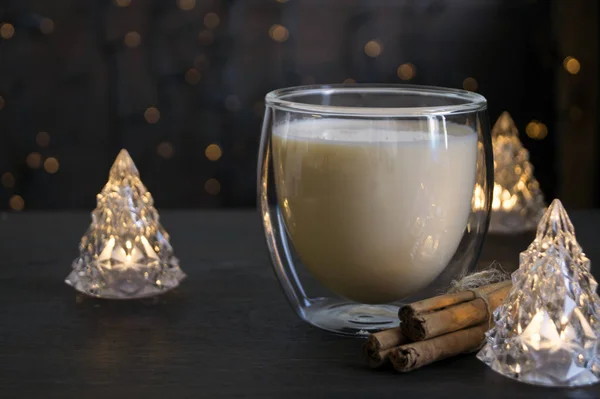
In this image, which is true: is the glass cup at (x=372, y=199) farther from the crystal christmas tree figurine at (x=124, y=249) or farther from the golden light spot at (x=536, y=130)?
the golden light spot at (x=536, y=130)

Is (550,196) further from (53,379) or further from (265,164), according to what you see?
(53,379)

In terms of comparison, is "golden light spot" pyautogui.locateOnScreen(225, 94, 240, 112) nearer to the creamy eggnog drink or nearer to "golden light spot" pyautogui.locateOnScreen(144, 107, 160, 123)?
"golden light spot" pyautogui.locateOnScreen(144, 107, 160, 123)

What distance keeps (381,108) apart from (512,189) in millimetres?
533

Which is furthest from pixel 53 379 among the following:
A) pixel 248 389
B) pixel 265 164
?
pixel 265 164

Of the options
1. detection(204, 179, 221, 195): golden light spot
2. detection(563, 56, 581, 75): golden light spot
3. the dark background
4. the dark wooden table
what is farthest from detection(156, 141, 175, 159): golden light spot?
the dark wooden table

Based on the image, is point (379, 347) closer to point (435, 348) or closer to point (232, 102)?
point (435, 348)

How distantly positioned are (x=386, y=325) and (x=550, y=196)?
1.82 metres

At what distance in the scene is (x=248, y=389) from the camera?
0.55m

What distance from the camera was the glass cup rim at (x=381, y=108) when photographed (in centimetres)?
64

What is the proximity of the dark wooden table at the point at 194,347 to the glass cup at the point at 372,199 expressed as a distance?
0.05m

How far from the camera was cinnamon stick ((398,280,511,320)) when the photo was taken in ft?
2.03

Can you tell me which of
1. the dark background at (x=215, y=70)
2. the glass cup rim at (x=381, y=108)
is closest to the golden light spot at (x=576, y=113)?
the dark background at (x=215, y=70)

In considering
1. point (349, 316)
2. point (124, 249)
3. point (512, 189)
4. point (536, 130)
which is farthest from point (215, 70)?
point (349, 316)

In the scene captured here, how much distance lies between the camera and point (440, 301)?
0.64 meters
